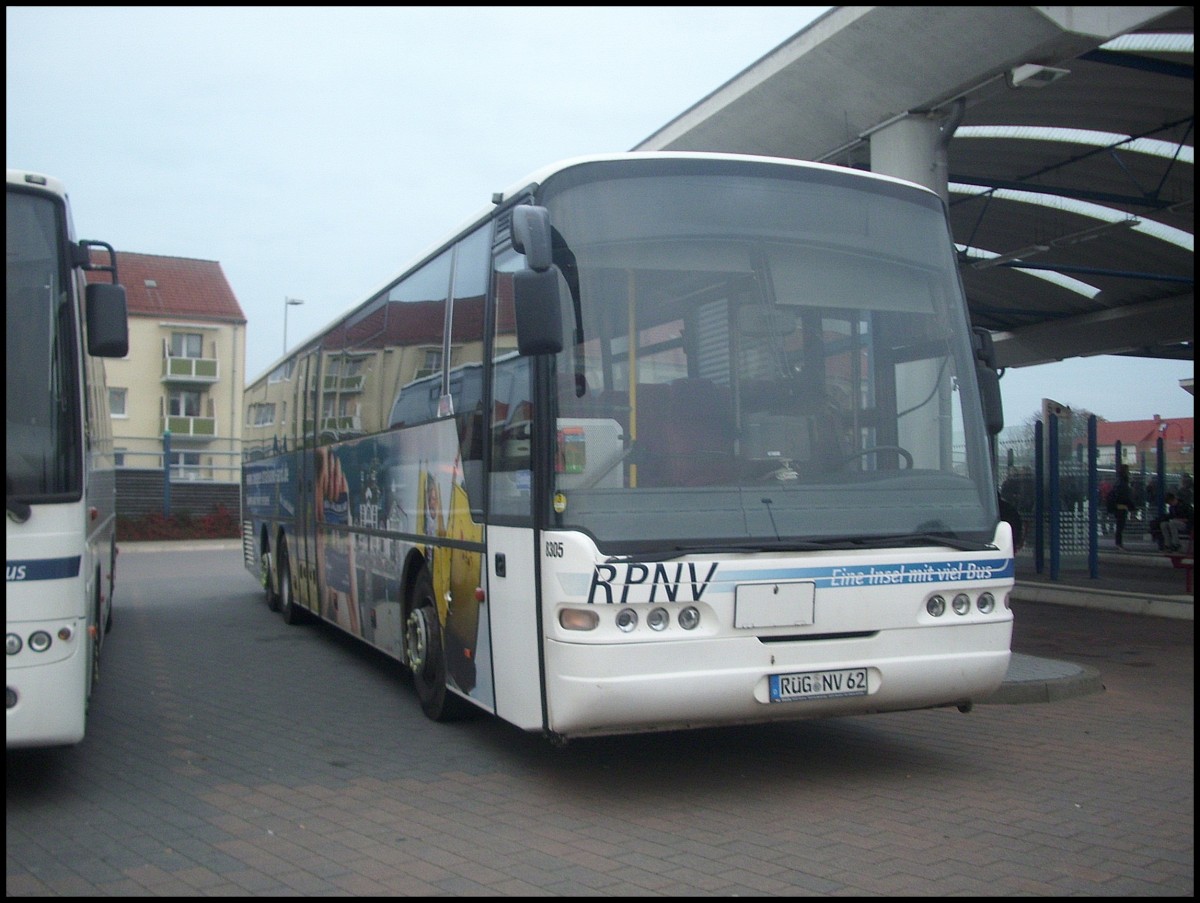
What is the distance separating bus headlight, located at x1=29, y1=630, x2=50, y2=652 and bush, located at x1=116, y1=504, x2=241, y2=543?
30.0 m

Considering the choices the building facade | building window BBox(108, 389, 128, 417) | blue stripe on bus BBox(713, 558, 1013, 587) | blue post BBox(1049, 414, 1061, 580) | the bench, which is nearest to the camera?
blue stripe on bus BBox(713, 558, 1013, 587)

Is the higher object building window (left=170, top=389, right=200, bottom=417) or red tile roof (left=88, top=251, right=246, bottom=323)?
red tile roof (left=88, top=251, right=246, bottom=323)

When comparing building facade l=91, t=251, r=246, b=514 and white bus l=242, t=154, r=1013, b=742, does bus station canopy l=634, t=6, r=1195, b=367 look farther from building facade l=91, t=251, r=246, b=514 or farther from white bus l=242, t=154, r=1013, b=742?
building facade l=91, t=251, r=246, b=514

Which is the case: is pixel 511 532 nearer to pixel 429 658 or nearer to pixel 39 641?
pixel 429 658

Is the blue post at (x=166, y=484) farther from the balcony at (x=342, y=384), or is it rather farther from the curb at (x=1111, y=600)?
the curb at (x=1111, y=600)

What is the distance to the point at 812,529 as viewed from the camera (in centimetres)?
646

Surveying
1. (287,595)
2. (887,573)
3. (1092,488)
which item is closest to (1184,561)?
(1092,488)

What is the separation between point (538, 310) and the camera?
6125mm

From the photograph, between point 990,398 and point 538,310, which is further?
point 990,398

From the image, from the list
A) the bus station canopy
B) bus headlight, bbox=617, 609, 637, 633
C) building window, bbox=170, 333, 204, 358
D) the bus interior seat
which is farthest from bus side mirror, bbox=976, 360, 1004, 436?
building window, bbox=170, 333, 204, 358

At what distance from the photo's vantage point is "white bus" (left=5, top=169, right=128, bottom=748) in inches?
236

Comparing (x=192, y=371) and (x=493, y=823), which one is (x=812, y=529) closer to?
(x=493, y=823)

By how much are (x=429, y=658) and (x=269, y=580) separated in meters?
8.46

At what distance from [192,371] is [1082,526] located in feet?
186
